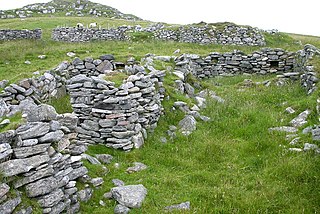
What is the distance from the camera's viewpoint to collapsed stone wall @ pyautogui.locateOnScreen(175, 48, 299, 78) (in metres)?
21.0

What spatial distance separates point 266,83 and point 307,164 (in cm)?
966

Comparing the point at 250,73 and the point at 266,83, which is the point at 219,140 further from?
the point at 250,73

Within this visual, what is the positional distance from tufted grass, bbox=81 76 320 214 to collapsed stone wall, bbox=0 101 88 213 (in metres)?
→ 0.79

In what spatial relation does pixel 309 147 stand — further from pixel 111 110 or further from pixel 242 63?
pixel 242 63

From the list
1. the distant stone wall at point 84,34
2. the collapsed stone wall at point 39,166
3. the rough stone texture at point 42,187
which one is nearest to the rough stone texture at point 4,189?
the collapsed stone wall at point 39,166

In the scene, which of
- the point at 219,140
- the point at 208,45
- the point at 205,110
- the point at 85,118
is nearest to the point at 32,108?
the point at 85,118

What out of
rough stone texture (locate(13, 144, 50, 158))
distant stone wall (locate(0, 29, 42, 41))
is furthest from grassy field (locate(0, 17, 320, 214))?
distant stone wall (locate(0, 29, 42, 41))

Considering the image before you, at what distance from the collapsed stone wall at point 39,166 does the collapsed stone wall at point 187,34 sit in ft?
72.7

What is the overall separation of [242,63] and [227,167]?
13.5 metres

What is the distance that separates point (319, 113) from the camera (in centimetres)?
1130

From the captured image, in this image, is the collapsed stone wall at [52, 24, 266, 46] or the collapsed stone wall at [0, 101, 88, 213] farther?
the collapsed stone wall at [52, 24, 266, 46]

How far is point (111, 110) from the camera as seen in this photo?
1069 centimetres

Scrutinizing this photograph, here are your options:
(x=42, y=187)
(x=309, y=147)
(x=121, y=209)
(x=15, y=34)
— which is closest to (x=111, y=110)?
(x=121, y=209)

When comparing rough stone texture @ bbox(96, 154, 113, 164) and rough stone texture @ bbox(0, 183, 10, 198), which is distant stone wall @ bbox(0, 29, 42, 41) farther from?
rough stone texture @ bbox(0, 183, 10, 198)
